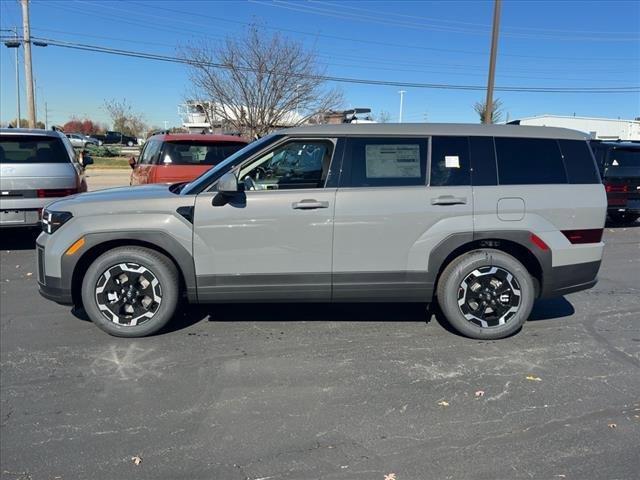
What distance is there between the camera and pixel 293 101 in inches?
729

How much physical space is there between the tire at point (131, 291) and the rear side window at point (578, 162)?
350 cm

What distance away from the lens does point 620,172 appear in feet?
36.0

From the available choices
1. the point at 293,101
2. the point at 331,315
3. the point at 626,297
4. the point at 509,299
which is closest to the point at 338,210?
the point at 331,315

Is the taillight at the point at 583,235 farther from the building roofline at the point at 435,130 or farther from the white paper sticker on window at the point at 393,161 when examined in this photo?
the white paper sticker on window at the point at 393,161

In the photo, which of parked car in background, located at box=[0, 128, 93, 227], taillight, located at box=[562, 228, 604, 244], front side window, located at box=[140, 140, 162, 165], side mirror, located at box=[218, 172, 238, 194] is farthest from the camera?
front side window, located at box=[140, 140, 162, 165]

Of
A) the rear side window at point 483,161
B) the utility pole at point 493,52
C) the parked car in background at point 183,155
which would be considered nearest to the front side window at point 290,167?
the rear side window at point 483,161

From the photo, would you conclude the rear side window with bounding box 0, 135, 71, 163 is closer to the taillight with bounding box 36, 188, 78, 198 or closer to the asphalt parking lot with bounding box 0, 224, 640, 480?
the taillight with bounding box 36, 188, 78, 198

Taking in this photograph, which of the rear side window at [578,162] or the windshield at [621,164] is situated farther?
the windshield at [621,164]

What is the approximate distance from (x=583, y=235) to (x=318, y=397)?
275 cm

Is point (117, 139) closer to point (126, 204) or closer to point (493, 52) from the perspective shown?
point (493, 52)

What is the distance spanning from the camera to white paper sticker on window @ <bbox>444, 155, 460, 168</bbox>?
440 cm

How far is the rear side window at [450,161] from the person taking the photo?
14.4ft

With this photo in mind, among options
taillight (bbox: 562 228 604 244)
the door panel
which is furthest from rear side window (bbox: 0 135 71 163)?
taillight (bbox: 562 228 604 244)

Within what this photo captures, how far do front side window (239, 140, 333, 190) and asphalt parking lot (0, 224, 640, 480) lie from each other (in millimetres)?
1344
